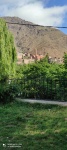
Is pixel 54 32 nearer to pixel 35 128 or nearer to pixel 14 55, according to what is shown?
pixel 14 55

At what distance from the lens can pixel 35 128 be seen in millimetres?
6285

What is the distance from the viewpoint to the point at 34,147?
A: 4.85m

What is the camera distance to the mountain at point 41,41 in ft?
459

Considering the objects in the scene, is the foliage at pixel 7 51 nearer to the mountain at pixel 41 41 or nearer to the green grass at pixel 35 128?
the green grass at pixel 35 128

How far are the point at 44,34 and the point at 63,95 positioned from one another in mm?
→ 150196

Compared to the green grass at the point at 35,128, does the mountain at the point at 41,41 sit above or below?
above

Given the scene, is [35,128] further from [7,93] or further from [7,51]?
[7,51]

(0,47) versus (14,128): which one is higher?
(0,47)

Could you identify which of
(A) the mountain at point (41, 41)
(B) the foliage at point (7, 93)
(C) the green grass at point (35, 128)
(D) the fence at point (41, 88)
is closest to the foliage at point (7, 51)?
(D) the fence at point (41, 88)

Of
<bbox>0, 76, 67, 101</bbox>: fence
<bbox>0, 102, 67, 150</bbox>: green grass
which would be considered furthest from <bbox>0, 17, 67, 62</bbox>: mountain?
<bbox>0, 102, 67, 150</bbox>: green grass

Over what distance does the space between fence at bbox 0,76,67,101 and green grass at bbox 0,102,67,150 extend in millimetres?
1835

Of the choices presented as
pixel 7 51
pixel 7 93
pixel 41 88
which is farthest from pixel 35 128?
pixel 7 51

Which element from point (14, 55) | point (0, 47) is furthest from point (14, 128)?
point (14, 55)

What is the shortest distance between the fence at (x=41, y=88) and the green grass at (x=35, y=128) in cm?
184
